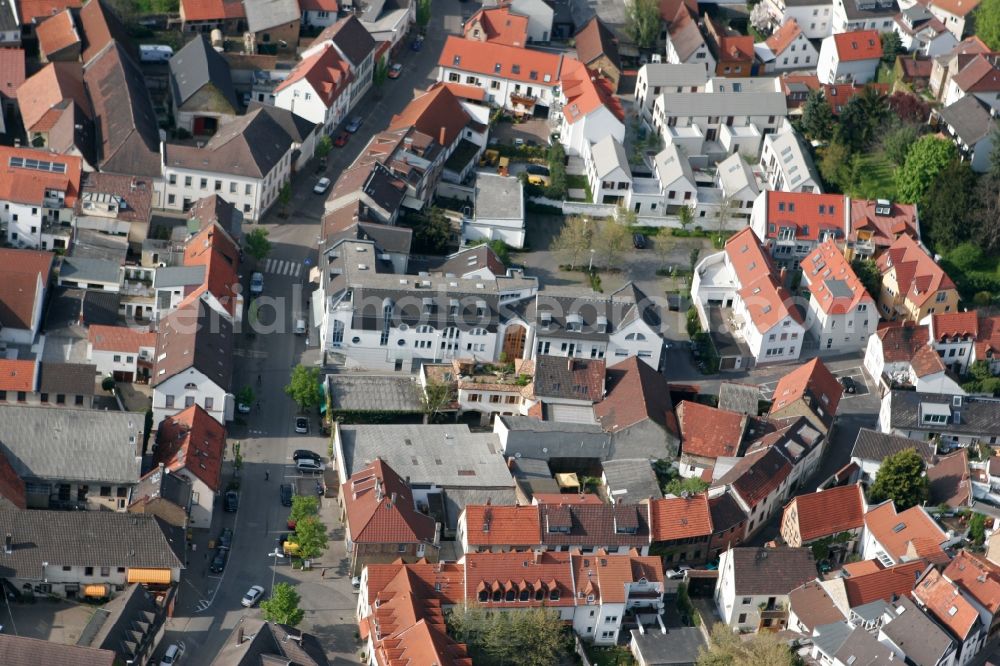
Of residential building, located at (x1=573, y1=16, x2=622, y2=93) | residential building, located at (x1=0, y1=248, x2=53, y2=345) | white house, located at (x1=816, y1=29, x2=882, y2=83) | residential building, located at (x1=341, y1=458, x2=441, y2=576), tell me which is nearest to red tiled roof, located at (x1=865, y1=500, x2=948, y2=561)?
residential building, located at (x1=341, y1=458, x2=441, y2=576)

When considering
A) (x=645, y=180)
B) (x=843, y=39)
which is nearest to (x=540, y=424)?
(x=645, y=180)

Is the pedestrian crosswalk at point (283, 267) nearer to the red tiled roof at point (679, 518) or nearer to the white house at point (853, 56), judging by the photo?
the red tiled roof at point (679, 518)

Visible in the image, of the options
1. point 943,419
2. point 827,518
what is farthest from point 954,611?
point 943,419

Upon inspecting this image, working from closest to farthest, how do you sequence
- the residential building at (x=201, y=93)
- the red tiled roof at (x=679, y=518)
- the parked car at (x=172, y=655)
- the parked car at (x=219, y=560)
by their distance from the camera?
the parked car at (x=172, y=655) → the parked car at (x=219, y=560) → the red tiled roof at (x=679, y=518) → the residential building at (x=201, y=93)

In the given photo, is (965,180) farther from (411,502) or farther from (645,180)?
(411,502)

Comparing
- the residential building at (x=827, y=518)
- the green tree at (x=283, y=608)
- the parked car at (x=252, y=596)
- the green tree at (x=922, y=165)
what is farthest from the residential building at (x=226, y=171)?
the green tree at (x=922, y=165)

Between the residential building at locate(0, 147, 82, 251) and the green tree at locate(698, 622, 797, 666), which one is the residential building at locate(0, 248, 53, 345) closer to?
the residential building at locate(0, 147, 82, 251)

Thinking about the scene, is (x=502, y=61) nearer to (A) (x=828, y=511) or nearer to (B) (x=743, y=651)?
(A) (x=828, y=511)
